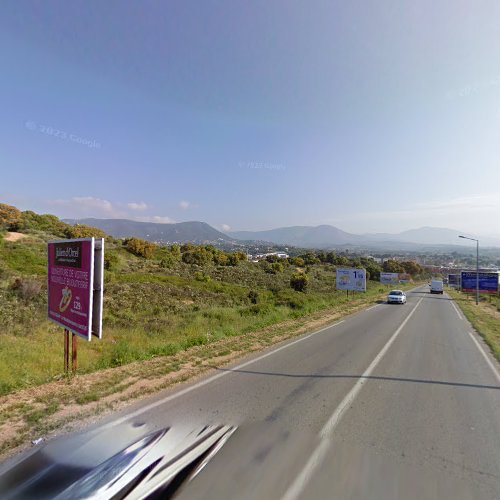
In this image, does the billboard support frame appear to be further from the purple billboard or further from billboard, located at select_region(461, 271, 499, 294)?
billboard, located at select_region(461, 271, 499, 294)

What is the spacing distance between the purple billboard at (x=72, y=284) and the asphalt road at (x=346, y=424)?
2358mm

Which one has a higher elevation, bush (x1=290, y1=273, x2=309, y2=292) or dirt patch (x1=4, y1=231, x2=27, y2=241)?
dirt patch (x1=4, y1=231, x2=27, y2=241)

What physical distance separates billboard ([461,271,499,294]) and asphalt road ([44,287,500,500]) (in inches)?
1605

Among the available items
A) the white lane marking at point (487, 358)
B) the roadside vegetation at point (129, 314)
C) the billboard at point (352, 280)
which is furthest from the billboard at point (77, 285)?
the billboard at point (352, 280)

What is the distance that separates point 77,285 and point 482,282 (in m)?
49.5

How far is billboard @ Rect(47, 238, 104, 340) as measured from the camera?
6676 millimetres

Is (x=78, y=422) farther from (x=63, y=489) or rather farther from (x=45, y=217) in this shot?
(x=45, y=217)

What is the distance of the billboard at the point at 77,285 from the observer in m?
6.68

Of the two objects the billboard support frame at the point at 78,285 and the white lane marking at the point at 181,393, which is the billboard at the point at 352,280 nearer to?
the white lane marking at the point at 181,393

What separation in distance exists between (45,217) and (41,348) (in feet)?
178

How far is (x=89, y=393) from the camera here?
6.13 m

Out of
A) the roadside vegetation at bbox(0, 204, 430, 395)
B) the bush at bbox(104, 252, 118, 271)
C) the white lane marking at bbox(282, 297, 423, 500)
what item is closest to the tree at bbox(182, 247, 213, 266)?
the roadside vegetation at bbox(0, 204, 430, 395)

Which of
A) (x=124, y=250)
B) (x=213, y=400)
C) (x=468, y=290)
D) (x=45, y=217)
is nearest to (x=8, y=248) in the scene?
(x=124, y=250)

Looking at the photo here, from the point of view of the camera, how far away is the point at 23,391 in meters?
6.20
